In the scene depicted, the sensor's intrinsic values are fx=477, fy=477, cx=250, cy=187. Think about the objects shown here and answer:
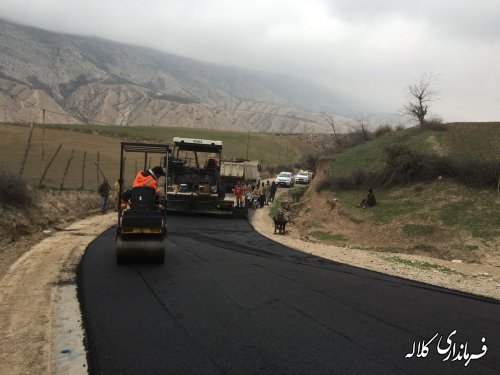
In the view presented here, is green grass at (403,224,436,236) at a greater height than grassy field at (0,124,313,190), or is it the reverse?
grassy field at (0,124,313,190)

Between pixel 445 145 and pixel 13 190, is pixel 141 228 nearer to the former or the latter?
pixel 13 190

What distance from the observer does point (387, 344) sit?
18.7 feet

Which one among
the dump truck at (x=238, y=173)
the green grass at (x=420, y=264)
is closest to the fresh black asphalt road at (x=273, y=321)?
the green grass at (x=420, y=264)

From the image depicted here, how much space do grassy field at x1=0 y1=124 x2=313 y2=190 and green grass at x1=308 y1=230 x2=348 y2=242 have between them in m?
12.7

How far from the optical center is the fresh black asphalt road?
16.8ft

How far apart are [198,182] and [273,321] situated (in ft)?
55.2

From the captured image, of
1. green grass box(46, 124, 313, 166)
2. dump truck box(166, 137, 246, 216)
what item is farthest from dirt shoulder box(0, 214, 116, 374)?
green grass box(46, 124, 313, 166)

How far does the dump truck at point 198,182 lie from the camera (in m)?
22.0

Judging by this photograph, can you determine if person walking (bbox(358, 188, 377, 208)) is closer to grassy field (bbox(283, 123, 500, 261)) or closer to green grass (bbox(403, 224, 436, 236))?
grassy field (bbox(283, 123, 500, 261))

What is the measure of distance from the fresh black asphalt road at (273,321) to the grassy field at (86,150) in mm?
11976

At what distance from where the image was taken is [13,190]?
16172mm

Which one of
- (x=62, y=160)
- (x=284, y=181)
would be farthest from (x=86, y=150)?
(x=284, y=181)

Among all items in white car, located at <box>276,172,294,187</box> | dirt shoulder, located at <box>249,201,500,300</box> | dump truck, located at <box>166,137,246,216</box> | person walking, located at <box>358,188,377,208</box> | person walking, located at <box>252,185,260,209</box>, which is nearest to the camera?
dirt shoulder, located at <box>249,201,500,300</box>

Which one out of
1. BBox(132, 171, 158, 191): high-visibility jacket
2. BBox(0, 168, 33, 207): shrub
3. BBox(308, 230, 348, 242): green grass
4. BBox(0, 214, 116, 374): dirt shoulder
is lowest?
BBox(308, 230, 348, 242): green grass
